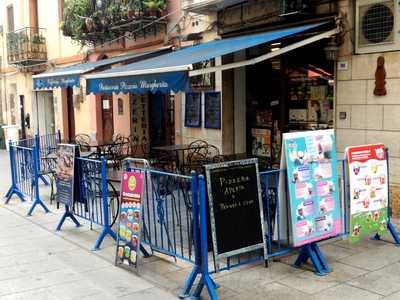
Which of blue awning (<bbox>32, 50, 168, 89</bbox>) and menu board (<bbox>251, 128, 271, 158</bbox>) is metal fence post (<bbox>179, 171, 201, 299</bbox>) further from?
blue awning (<bbox>32, 50, 168, 89</bbox>)

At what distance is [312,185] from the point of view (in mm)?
5090

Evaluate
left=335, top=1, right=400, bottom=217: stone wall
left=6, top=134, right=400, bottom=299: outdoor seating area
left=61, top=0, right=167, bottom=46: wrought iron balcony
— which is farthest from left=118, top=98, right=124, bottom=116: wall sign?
left=335, top=1, right=400, bottom=217: stone wall

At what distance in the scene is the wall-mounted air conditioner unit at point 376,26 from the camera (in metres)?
6.93

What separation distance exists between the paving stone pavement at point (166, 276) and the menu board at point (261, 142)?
3.79 metres

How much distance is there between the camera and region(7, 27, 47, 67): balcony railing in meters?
18.2

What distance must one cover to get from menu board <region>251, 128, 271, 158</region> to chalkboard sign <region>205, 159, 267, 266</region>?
514 cm

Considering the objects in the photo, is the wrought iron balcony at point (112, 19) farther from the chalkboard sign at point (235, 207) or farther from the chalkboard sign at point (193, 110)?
the chalkboard sign at point (235, 207)

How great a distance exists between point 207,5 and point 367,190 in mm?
5519

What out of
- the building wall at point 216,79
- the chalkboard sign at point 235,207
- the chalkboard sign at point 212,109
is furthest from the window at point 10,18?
the chalkboard sign at point 235,207

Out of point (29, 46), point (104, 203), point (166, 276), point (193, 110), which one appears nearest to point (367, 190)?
point (166, 276)

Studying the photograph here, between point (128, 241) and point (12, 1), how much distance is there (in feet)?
59.9

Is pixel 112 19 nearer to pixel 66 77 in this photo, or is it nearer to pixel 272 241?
pixel 66 77

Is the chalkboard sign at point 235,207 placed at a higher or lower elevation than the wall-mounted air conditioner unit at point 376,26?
lower

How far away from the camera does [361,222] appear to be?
5.58m
